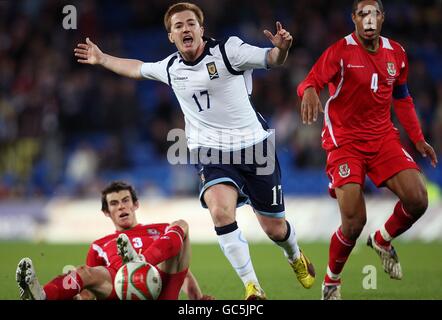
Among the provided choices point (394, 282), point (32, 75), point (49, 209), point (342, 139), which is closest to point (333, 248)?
point (342, 139)

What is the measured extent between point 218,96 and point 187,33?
0.63 metres

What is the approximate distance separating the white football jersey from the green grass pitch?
1.51 metres

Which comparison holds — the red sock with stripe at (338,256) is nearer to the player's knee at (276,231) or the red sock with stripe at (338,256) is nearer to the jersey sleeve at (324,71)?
the player's knee at (276,231)

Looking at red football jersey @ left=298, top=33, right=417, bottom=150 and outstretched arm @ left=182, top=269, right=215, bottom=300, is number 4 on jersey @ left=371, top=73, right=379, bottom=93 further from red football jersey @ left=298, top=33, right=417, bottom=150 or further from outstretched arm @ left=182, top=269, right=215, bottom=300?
outstretched arm @ left=182, top=269, right=215, bottom=300

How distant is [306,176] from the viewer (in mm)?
16141

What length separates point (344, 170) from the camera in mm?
7598

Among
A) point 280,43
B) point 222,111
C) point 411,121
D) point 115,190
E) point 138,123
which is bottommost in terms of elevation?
point 115,190

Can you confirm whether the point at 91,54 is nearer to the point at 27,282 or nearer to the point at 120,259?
the point at 120,259

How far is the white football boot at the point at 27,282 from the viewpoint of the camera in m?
6.07

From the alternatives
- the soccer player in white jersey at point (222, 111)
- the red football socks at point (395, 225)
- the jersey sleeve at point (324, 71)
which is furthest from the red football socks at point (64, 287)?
the red football socks at point (395, 225)

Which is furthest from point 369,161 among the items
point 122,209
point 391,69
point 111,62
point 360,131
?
point 111,62

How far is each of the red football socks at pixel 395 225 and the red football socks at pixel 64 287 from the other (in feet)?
10.4

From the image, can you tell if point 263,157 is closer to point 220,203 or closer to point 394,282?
point 220,203

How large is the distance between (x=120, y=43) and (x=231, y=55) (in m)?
14.1
